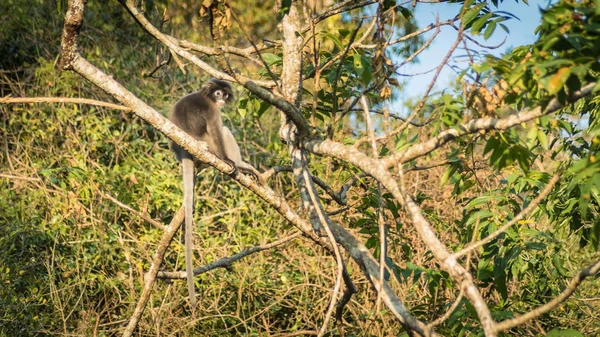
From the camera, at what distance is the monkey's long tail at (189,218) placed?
11.4 feet

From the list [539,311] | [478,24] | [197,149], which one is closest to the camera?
[539,311]

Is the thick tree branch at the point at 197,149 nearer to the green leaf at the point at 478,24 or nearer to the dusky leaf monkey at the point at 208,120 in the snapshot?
the green leaf at the point at 478,24

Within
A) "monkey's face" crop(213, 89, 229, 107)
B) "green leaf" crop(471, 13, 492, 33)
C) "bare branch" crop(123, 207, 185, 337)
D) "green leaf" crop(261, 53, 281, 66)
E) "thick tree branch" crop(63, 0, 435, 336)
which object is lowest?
"bare branch" crop(123, 207, 185, 337)

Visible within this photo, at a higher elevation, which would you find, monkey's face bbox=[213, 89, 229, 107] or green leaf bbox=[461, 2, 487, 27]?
green leaf bbox=[461, 2, 487, 27]

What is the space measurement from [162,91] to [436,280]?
5743mm

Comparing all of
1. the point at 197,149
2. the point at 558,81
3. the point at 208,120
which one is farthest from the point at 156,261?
the point at 558,81

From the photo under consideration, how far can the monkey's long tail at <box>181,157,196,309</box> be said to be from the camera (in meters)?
3.47

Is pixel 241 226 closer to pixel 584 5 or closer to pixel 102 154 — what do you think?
pixel 102 154

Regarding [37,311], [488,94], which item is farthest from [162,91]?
[488,94]

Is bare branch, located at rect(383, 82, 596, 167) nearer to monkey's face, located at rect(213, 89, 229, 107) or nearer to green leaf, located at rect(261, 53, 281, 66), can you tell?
green leaf, located at rect(261, 53, 281, 66)

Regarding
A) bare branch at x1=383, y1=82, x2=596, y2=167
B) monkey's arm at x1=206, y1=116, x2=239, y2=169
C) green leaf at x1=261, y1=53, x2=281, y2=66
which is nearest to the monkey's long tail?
monkey's arm at x1=206, y1=116, x2=239, y2=169

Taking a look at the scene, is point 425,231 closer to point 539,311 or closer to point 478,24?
point 539,311

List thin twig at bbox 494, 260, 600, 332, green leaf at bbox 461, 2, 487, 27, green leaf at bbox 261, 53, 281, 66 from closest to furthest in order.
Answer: thin twig at bbox 494, 260, 600, 332, green leaf at bbox 461, 2, 487, 27, green leaf at bbox 261, 53, 281, 66

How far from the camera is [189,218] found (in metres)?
3.75
